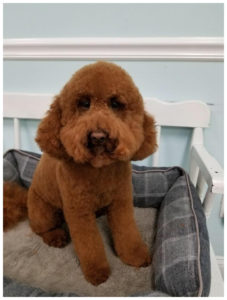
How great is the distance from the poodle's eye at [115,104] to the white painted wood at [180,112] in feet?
1.30

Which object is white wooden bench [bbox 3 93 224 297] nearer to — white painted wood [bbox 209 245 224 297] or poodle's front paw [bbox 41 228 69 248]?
white painted wood [bbox 209 245 224 297]

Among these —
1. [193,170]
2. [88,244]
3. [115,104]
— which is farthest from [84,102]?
[193,170]

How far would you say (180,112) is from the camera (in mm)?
867

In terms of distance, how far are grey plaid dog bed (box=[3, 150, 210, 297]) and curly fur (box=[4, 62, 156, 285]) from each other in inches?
4.0

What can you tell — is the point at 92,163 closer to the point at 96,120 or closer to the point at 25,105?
the point at 96,120

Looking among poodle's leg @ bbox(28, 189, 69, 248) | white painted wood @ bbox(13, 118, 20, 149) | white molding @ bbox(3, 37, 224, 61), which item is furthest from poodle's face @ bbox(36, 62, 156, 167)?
white painted wood @ bbox(13, 118, 20, 149)

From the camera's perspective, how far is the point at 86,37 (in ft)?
2.85

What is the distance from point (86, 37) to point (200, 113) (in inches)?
19.6

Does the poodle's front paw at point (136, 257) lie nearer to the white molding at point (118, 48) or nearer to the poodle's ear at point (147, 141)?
the poodle's ear at point (147, 141)

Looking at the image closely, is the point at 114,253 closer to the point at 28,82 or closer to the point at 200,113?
the point at 200,113

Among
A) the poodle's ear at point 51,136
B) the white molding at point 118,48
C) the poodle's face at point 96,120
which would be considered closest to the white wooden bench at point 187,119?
the white molding at point 118,48

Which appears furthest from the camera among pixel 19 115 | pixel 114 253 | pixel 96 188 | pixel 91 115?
pixel 19 115

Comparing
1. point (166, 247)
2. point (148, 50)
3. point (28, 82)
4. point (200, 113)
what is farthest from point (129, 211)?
point (28, 82)

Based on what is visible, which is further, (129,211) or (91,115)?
(129,211)
